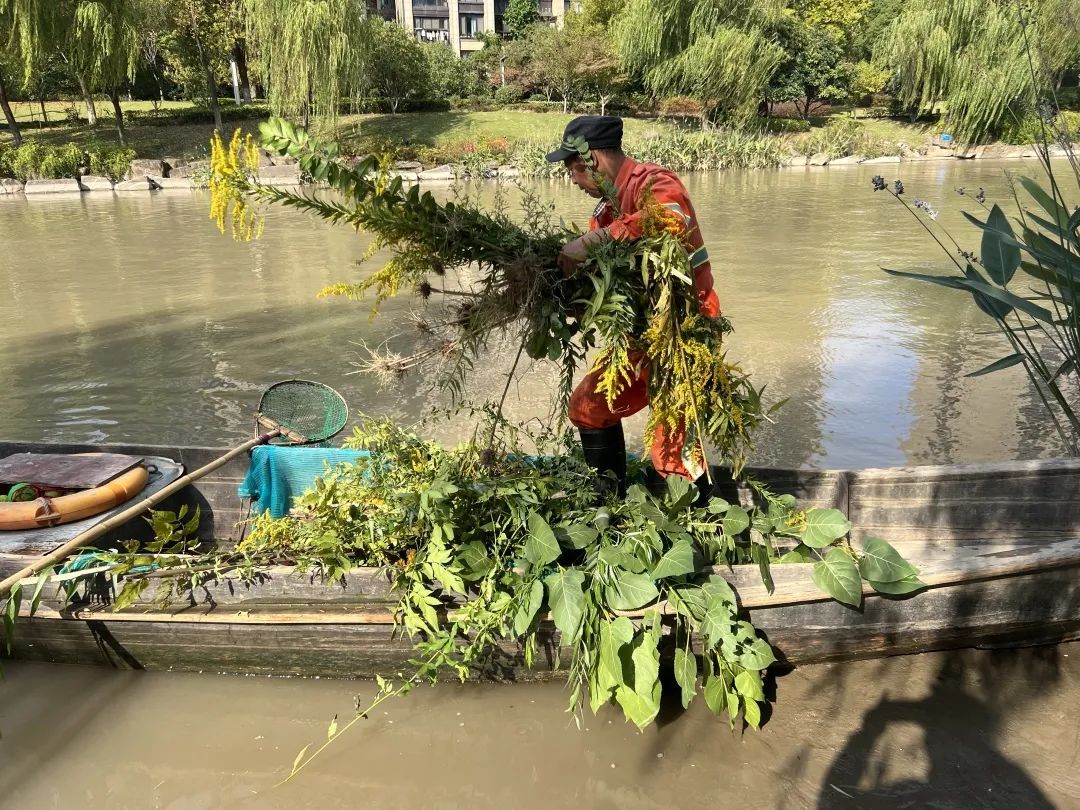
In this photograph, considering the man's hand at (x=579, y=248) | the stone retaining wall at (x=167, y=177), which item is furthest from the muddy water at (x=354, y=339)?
the stone retaining wall at (x=167, y=177)

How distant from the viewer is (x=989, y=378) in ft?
25.4

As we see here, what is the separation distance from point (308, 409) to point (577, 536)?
2.45 m

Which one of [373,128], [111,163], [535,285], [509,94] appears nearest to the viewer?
[535,285]

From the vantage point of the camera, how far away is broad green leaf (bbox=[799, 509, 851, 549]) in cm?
332

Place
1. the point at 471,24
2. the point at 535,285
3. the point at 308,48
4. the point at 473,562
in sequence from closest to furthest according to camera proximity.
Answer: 1. the point at 535,285
2. the point at 473,562
3. the point at 308,48
4. the point at 471,24

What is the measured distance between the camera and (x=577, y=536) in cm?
331

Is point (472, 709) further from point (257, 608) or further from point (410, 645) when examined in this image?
point (257, 608)

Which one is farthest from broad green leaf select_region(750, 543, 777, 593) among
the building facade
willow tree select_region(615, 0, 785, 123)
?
the building facade

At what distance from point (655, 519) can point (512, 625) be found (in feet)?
2.57

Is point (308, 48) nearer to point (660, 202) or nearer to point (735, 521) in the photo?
point (660, 202)

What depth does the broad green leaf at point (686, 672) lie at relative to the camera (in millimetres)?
3148

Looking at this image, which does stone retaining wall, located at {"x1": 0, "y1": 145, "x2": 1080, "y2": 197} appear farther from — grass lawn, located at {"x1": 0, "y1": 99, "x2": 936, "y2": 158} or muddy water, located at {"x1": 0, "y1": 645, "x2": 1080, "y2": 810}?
muddy water, located at {"x1": 0, "y1": 645, "x2": 1080, "y2": 810}

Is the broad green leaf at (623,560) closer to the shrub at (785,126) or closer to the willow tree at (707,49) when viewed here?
the willow tree at (707,49)

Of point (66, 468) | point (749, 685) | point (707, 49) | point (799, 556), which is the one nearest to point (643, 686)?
point (749, 685)
